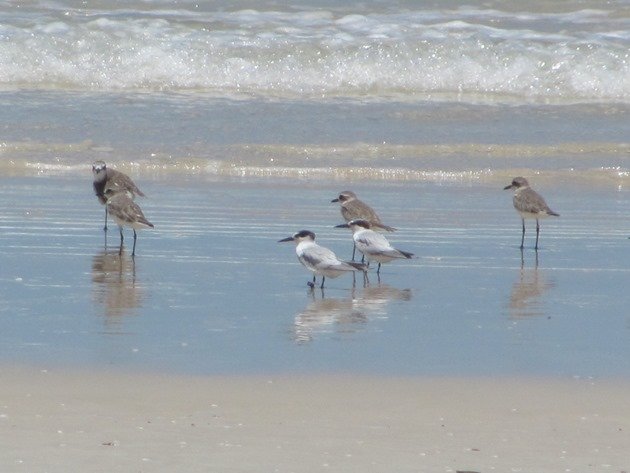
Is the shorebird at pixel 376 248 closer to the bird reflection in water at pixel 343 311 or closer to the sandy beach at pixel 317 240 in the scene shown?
the sandy beach at pixel 317 240

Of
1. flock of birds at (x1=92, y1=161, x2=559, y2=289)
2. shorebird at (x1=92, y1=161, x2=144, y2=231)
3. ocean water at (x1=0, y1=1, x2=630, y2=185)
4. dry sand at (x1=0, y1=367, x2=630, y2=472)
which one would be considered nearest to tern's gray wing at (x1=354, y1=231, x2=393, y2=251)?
flock of birds at (x1=92, y1=161, x2=559, y2=289)

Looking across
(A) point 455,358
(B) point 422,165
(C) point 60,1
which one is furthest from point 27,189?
(C) point 60,1

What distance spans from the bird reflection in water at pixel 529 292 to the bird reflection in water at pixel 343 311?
0.64m

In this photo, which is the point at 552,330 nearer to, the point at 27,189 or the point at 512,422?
the point at 512,422

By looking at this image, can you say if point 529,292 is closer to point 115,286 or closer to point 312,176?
point 115,286

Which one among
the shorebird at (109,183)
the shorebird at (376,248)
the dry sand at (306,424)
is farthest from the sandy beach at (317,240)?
the shorebird at (109,183)

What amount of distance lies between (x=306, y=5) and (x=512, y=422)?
17821 millimetres

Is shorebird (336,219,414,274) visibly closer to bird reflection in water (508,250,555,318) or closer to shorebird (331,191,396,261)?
shorebird (331,191,396,261)

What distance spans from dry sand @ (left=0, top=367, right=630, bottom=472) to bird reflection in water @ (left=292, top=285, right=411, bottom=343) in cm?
100

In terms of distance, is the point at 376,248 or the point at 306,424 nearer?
the point at 306,424

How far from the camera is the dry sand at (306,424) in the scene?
459cm

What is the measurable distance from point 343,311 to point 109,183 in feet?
12.8

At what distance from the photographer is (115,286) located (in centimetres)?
786

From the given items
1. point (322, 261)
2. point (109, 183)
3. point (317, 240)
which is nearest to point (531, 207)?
point (317, 240)
